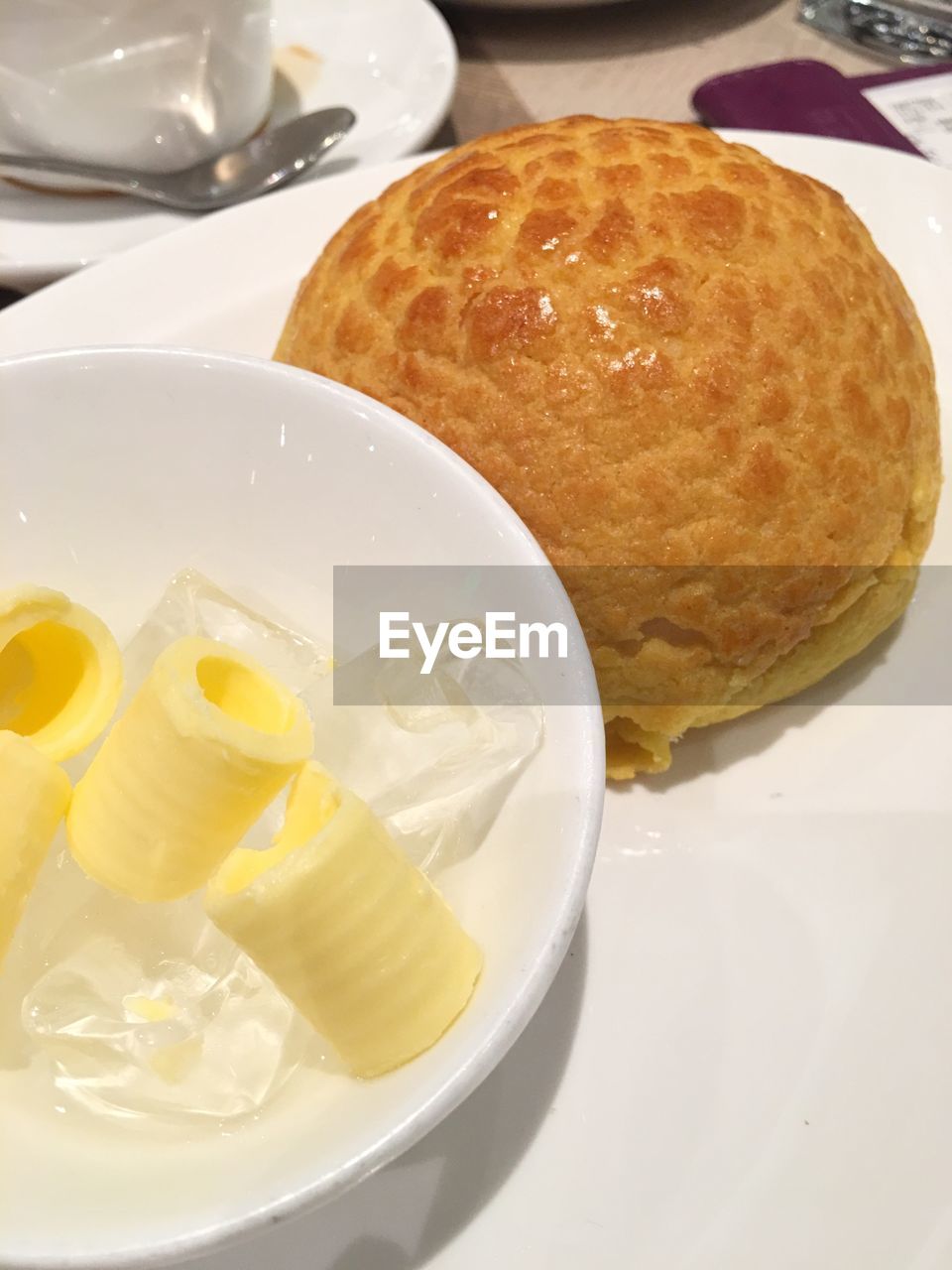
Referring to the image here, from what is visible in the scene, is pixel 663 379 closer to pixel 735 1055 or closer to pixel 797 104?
pixel 735 1055

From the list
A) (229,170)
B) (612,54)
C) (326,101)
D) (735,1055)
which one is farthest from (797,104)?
(735,1055)

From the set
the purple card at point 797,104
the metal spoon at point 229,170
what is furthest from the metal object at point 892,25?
the metal spoon at point 229,170

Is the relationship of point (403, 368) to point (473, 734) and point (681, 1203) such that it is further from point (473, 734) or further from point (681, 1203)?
point (681, 1203)

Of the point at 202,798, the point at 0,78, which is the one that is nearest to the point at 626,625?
the point at 202,798

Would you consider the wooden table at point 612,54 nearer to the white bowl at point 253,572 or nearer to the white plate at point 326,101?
the white plate at point 326,101

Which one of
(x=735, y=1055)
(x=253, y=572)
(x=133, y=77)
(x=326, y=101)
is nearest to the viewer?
(x=735, y=1055)

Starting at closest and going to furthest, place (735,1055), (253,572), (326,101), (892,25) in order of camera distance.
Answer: (735,1055) < (253,572) < (326,101) < (892,25)
